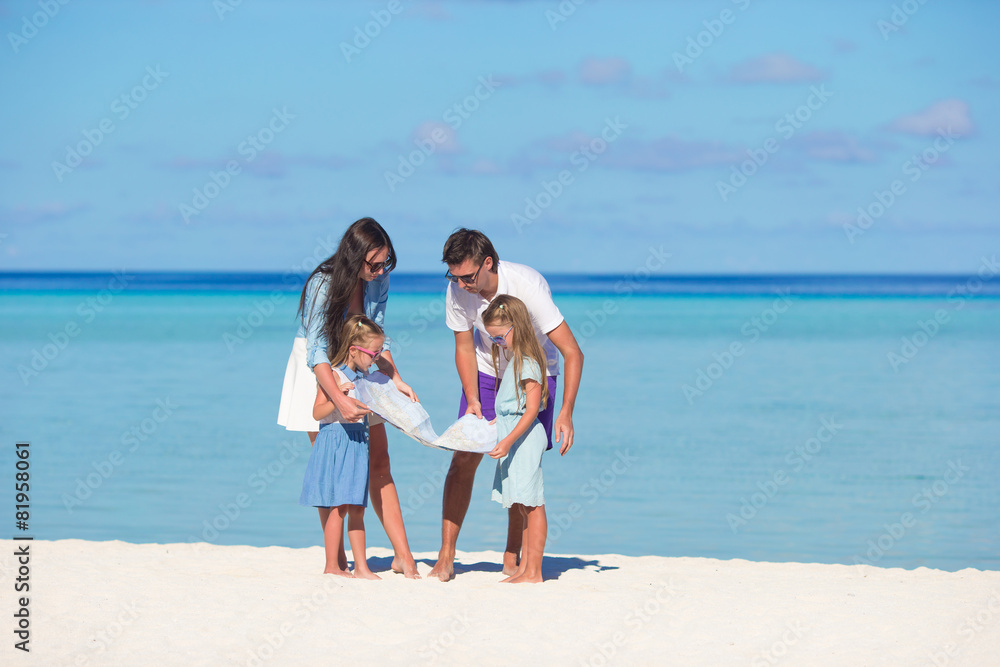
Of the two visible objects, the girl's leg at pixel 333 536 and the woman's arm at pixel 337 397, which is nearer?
the woman's arm at pixel 337 397

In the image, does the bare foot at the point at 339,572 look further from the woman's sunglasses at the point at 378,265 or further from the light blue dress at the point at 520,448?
the woman's sunglasses at the point at 378,265

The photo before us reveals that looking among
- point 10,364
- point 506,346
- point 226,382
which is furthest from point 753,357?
point 506,346

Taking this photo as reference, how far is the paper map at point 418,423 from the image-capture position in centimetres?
460

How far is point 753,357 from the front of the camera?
1681 centimetres

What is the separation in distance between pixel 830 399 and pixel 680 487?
4.97 meters

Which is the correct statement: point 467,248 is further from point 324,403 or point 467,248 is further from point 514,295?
point 324,403

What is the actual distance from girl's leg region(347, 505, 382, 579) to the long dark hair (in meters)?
0.78

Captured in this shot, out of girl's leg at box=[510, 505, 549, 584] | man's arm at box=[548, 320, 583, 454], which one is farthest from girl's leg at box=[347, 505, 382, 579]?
man's arm at box=[548, 320, 583, 454]

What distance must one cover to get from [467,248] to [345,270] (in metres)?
0.57

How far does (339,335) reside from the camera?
4.58 m
